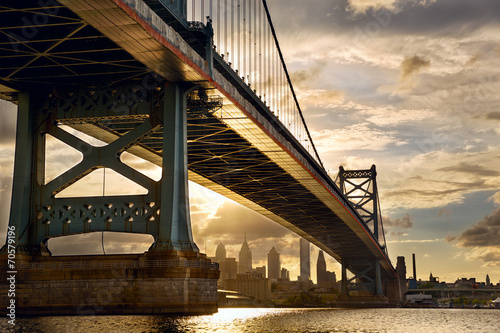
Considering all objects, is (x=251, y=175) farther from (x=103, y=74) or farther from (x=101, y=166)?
(x=103, y=74)

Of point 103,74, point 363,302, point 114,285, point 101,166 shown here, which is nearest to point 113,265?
point 114,285

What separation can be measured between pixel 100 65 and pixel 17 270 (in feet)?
35.6

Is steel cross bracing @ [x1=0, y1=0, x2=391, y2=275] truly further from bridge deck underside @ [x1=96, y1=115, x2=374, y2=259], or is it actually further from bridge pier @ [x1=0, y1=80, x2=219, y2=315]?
bridge pier @ [x1=0, y1=80, x2=219, y2=315]

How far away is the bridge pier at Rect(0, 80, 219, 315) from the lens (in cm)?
3291

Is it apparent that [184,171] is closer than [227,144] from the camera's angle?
Yes

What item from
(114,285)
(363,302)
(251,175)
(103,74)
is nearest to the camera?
(114,285)

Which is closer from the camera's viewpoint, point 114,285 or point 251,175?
point 114,285

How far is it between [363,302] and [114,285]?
95.1 meters

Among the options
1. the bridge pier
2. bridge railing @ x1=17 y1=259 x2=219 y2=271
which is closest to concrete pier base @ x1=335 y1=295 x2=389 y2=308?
the bridge pier

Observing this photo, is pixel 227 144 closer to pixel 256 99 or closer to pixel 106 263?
pixel 256 99

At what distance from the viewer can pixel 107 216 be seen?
1436 inches

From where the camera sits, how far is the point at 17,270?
3472cm

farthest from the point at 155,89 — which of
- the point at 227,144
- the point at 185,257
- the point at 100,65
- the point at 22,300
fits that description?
the point at 227,144

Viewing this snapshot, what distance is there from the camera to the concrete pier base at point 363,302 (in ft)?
401
